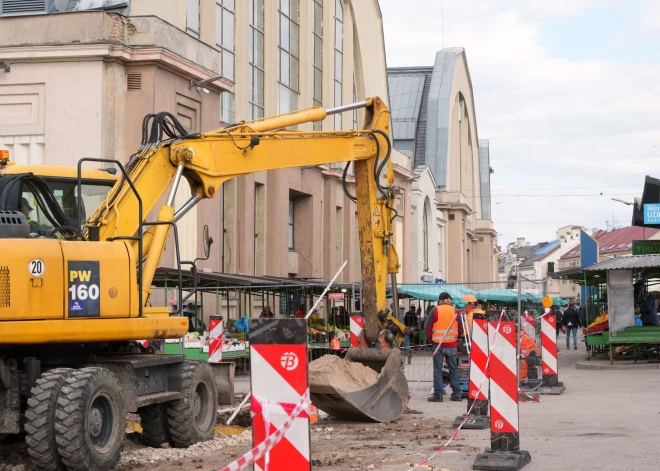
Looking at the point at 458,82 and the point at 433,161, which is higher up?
the point at 458,82

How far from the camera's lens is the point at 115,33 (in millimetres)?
25891

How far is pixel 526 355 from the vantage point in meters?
19.8

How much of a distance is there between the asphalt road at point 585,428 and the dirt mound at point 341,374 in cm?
150

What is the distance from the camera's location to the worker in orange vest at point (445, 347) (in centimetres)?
1817

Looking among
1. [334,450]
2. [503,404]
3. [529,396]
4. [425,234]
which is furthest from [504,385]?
[425,234]

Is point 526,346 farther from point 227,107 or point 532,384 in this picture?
point 227,107

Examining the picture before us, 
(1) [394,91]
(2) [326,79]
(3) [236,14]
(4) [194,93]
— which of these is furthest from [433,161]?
(4) [194,93]

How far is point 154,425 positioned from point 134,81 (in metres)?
15.7

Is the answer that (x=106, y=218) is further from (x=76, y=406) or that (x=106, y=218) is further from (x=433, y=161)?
(x=433, y=161)

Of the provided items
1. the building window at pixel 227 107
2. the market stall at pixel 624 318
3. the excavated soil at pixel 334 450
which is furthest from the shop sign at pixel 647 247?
the excavated soil at pixel 334 450

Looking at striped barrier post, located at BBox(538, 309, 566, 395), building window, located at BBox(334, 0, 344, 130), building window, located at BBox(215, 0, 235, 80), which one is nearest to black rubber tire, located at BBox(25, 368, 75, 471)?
striped barrier post, located at BBox(538, 309, 566, 395)

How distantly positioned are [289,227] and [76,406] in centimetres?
3064

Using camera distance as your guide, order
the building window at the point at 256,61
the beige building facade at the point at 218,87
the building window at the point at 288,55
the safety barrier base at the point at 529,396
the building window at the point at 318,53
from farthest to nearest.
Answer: the building window at the point at 318,53 → the building window at the point at 288,55 → the building window at the point at 256,61 → the beige building facade at the point at 218,87 → the safety barrier base at the point at 529,396

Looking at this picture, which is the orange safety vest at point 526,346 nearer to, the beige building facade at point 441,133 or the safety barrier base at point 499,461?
the safety barrier base at point 499,461
